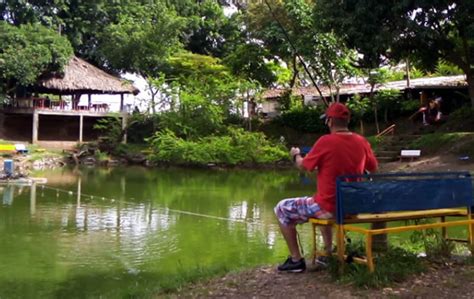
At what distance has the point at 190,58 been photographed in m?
33.3

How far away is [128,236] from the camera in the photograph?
29.3 feet

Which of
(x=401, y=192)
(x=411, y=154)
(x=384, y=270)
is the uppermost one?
(x=411, y=154)

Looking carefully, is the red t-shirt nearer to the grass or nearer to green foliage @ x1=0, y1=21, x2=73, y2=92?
the grass

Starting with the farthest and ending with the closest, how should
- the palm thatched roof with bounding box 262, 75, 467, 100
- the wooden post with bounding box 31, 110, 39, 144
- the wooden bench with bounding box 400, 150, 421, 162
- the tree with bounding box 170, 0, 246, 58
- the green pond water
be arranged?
the tree with bounding box 170, 0, 246, 58, the wooden post with bounding box 31, 110, 39, 144, the palm thatched roof with bounding box 262, 75, 467, 100, the wooden bench with bounding box 400, 150, 421, 162, the green pond water

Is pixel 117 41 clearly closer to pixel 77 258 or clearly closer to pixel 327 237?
pixel 77 258

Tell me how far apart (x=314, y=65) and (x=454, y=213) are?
2231 cm

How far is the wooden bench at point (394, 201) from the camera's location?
4324 mm

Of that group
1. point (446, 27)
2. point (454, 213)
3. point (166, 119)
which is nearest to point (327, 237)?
point (454, 213)

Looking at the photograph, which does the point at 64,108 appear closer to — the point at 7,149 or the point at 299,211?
the point at 7,149

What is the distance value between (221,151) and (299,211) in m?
21.4

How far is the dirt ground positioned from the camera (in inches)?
158

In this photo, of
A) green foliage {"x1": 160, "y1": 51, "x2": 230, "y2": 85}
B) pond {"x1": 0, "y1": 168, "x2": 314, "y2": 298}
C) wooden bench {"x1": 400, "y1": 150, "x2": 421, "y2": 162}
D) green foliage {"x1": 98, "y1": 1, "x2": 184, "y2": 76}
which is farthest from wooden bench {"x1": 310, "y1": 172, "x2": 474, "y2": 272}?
green foliage {"x1": 98, "y1": 1, "x2": 184, "y2": 76}

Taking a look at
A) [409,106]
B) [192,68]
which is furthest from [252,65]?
[409,106]

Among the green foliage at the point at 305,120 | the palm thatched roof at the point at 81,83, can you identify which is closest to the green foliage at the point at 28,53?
the palm thatched roof at the point at 81,83
